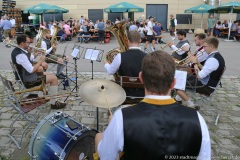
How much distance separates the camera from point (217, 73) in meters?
4.55

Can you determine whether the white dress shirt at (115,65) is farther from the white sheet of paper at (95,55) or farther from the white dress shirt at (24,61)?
the white dress shirt at (24,61)

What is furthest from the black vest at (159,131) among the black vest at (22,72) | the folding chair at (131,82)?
the black vest at (22,72)

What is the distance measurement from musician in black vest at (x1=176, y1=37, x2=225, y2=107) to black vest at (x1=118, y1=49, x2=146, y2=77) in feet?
4.39

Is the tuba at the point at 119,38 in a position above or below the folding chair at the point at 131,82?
above

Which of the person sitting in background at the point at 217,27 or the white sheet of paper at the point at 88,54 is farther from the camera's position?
the person sitting in background at the point at 217,27

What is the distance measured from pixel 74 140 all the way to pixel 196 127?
1.40 m

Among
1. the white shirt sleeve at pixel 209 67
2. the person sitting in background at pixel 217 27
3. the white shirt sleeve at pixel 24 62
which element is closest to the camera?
the white shirt sleeve at pixel 209 67

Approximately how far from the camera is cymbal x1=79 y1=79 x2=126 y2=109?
252cm

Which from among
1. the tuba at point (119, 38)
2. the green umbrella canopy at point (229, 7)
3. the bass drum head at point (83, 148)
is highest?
the green umbrella canopy at point (229, 7)

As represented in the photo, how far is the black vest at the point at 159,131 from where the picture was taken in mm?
1508

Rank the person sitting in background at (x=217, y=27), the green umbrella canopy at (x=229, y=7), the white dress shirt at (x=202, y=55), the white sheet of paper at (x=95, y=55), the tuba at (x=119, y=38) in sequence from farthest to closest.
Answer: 1. the person sitting in background at (x=217, y=27)
2. the green umbrella canopy at (x=229, y=7)
3. the white sheet of paper at (x=95, y=55)
4. the white dress shirt at (x=202, y=55)
5. the tuba at (x=119, y=38)

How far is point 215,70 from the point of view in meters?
4.51

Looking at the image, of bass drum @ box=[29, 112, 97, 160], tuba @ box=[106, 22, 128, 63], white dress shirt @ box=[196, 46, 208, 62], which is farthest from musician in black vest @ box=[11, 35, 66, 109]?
white dress shirt @ box=[196, 46, 208, 62]

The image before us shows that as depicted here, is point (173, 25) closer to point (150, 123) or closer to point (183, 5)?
point (183, 5)
